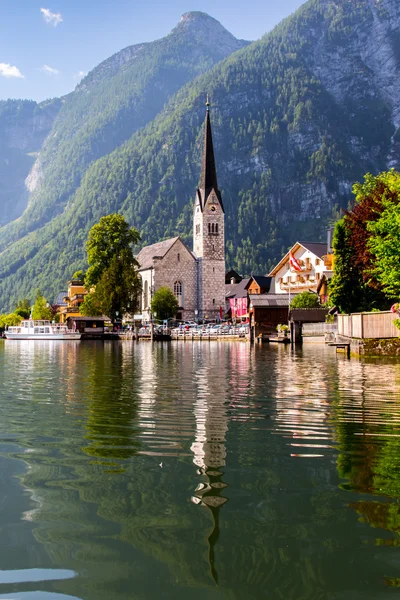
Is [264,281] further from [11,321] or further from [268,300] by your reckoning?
[11,321]

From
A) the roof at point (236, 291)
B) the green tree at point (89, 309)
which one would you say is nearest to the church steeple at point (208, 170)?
the roof at point (236, 291)

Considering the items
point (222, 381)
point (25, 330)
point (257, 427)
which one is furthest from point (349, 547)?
point (25, 330)

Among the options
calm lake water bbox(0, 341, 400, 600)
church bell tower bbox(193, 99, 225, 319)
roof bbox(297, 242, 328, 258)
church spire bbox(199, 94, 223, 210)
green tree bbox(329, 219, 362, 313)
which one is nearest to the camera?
calm lake water bbox(0, 341, 400, 600)

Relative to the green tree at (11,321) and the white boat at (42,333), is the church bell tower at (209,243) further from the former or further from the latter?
the green tree at (11,321)

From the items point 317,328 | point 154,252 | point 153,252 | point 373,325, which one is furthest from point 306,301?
point 153,252

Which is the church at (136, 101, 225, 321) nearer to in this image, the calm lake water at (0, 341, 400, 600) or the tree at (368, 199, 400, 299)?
the tree at (368, 199, 400, 299)

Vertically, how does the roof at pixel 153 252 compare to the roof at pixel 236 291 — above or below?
above

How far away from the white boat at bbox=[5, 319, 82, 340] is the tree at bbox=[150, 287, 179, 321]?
15.7 m

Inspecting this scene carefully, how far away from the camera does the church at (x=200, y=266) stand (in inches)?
4911

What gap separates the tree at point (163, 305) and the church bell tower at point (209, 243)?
1195 cm

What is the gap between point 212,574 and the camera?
4.72m

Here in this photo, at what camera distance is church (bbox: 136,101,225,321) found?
125 meters

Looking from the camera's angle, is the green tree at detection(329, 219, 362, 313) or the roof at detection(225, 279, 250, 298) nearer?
the green tree at detection(329, 219, 362, 313)

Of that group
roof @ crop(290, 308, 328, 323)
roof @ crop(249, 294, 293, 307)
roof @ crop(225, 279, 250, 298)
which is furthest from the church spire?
roof @ crop(290, 308, 328, 323)
